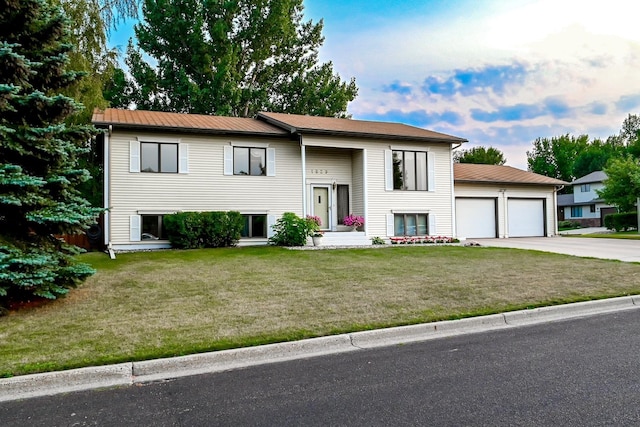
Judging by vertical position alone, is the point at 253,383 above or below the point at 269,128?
below

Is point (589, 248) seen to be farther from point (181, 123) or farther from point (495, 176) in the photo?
point (181, 123)

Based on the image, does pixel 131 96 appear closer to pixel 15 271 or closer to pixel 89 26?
pixel 89 26

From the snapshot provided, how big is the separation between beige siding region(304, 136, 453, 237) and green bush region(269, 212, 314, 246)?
121 inches

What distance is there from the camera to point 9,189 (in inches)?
226

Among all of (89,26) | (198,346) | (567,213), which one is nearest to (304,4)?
(89,26)

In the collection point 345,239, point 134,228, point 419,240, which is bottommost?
point 419,240

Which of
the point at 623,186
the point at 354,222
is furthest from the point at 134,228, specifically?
the point at 623,186

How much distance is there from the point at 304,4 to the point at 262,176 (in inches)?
877

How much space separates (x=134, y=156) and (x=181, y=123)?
85.4 inches

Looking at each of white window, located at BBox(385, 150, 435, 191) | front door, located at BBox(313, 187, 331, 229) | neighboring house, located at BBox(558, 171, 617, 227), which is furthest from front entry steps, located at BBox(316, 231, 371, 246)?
neighboring house, located at BBox(558, 171, 617, 227)

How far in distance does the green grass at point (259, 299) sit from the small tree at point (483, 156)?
4725 centimetres

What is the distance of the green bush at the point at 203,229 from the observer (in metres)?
14.2

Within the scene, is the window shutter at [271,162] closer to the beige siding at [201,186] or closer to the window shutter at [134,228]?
the beige siding at [201,186]

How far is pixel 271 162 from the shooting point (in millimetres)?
16297
